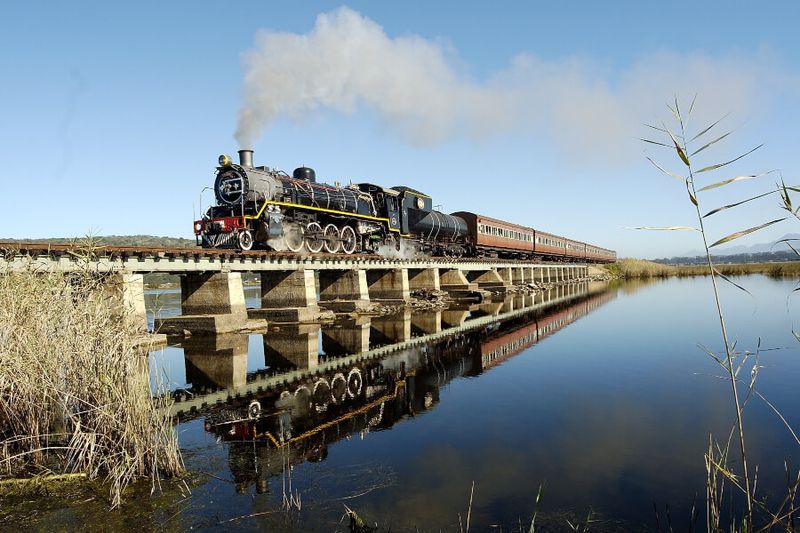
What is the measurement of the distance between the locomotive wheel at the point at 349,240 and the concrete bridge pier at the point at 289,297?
3997 millimetres

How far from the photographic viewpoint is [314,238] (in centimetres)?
2330

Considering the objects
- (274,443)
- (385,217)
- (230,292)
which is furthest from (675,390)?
(385,217)

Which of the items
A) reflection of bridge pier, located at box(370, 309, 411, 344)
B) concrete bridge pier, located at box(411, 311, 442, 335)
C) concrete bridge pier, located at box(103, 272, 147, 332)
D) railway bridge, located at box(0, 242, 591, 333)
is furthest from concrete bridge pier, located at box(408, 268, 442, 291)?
concrete bridge pier, located at box(103, 272, 147, 332)

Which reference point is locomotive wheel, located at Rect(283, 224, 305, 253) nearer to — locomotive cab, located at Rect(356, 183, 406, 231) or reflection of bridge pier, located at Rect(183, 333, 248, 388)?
reflection of bridge pier, located at Rect(183, 333, 248, 388)

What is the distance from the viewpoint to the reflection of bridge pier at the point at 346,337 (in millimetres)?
15570

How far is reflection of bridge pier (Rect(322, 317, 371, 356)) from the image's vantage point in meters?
15.6

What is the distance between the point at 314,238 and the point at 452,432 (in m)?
→ 16.7

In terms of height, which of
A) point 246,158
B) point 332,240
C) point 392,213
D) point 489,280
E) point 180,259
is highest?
point 246,158

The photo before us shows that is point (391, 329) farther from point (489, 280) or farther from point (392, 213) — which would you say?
point (489, 280)

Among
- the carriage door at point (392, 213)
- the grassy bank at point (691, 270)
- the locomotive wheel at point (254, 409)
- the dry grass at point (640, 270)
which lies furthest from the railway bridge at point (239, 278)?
the dry grass at point (640, 270)

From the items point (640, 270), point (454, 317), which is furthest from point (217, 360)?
point (640, 270)

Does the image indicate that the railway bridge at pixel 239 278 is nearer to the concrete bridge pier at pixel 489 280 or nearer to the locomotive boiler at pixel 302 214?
Result: the locomotive boiler at pixel 302 214

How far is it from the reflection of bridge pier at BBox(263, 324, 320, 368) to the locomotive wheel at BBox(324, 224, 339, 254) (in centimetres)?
473

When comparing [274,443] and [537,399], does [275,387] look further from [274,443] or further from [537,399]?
[537,399]
